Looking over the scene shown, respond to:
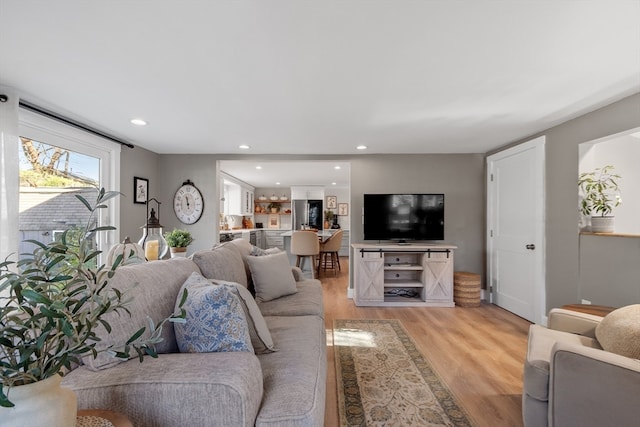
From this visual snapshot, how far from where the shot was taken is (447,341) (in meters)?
3.04

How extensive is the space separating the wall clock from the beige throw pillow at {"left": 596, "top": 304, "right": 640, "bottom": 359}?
4.52 metres

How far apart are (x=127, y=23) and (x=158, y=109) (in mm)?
1300

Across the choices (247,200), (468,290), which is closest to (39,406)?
(468,290)

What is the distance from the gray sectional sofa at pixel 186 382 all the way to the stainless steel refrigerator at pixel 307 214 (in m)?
7.41

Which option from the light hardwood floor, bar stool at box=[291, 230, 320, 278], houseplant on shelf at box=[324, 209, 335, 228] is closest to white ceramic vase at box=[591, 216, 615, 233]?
the light hardwood floor

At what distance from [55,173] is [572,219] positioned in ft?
16.4

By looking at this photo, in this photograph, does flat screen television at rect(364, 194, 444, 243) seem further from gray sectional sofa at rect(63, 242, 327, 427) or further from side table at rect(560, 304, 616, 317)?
gray sectional sofa at rect(63, 242, 327, 427)

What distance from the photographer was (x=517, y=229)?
12.6 feet

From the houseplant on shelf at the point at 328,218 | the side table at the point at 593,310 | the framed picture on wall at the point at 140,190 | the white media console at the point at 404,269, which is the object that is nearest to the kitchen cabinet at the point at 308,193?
the houseplant on shelf at the point at 328,218

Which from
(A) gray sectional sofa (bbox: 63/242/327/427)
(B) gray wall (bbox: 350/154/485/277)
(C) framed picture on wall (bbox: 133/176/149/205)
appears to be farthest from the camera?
(B) gray wall (bbox: 350/154/485/277)

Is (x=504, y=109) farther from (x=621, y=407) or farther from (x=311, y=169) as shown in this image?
(x=311, y=169)

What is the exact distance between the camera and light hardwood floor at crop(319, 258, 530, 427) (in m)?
2.01

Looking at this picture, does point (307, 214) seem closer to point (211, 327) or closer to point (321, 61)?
point (321, 61)

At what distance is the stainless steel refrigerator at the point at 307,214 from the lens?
8984mm
